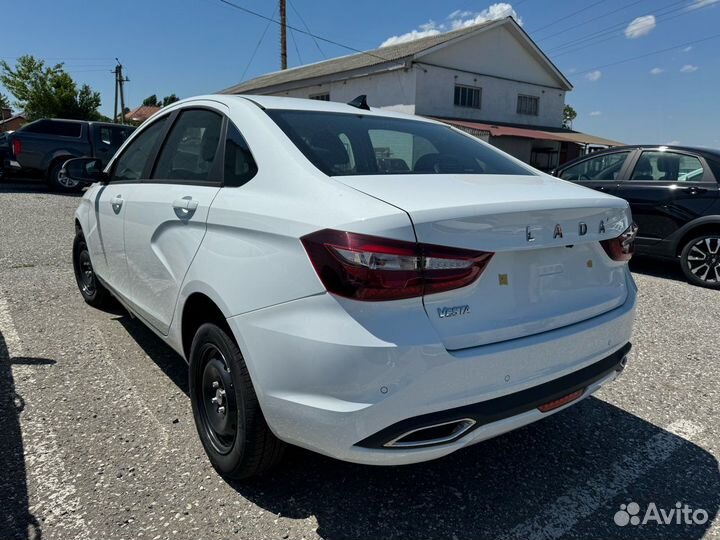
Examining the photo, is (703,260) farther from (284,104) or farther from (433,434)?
(433,434)

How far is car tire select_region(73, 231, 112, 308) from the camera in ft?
14.8

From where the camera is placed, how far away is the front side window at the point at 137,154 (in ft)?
10.8

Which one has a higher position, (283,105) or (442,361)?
(283,105)

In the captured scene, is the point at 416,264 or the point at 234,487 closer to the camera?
the point at 416,264

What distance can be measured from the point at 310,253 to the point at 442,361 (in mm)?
569

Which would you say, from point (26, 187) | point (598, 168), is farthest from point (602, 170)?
point (26, 187)

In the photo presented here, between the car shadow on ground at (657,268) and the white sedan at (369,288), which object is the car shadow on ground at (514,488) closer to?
the white sedan at (369,288)

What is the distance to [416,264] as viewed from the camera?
171 centimetres

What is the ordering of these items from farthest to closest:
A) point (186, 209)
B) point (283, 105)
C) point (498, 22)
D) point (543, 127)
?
point (543, 127) → point (498, 22) → point (283, 105) → point (186, 209)

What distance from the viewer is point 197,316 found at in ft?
8.23

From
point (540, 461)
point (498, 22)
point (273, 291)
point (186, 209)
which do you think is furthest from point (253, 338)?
point (498, 22)

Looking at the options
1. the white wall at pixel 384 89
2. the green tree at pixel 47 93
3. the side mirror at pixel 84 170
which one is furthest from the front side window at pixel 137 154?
the green tree at pixel 47 93

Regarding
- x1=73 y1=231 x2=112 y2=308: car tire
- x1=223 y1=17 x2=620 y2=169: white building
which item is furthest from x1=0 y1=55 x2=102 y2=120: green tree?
x1=73 y1=231 x2=112 y2=308: car tire

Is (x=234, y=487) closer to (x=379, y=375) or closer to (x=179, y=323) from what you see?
(x=179, y=323)
